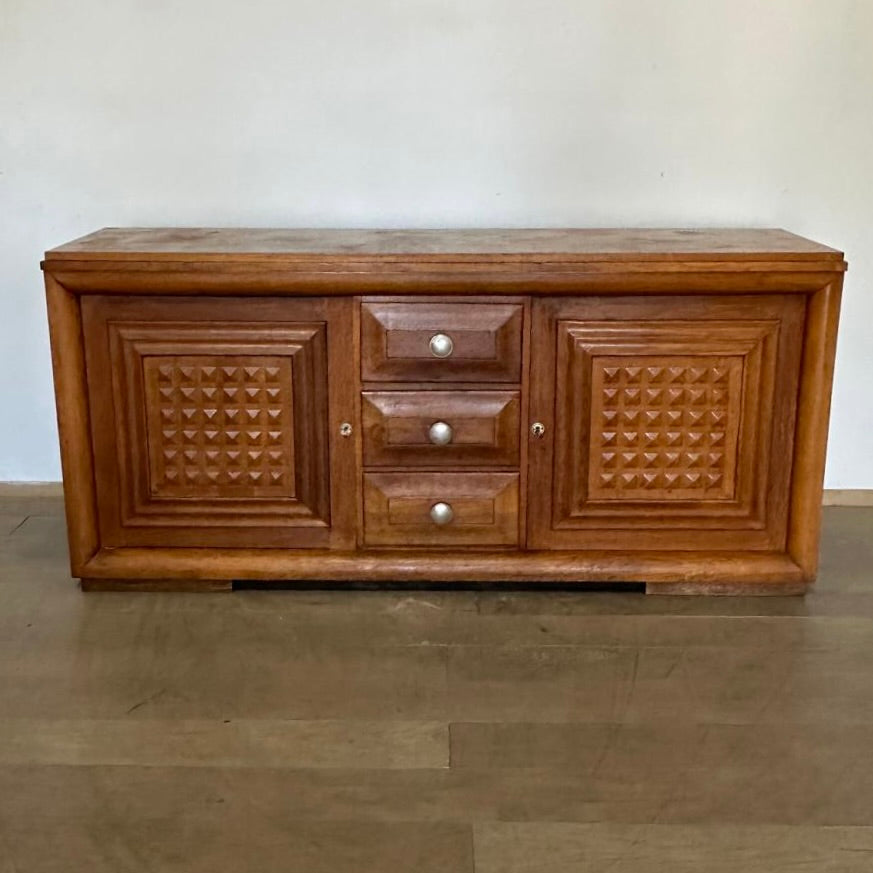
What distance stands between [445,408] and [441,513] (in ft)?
0.58

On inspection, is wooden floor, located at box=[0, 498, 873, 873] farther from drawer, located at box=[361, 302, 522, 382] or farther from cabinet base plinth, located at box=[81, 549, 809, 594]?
drawer, located at box=[361, 302, 522, 382]

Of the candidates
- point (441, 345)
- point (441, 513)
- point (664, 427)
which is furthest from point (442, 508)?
point (664, 427)

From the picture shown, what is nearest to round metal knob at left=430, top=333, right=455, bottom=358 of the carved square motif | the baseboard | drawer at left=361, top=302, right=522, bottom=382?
drawer at left=361, top=302, right=522, bottom=382

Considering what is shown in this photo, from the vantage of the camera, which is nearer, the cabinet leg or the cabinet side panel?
the cabinet side panel

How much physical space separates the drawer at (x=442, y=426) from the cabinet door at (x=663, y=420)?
0.05 m

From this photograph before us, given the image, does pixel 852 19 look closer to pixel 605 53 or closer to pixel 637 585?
pixel 605 53

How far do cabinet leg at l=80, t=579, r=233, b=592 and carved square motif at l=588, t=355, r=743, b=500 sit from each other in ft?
2.17

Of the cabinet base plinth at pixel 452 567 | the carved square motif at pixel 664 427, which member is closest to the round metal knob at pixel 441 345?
the carved square motif at pixel 664 427

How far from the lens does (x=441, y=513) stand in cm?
182

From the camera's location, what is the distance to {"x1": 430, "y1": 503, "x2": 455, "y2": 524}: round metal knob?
182cm

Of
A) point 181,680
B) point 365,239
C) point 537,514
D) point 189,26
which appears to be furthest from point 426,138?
point 181,680

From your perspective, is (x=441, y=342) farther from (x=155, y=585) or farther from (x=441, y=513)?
(x=155, y=585)

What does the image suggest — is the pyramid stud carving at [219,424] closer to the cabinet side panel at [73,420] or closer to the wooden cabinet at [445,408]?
the wooden cabinet at [445,408]

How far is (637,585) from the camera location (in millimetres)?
1889
